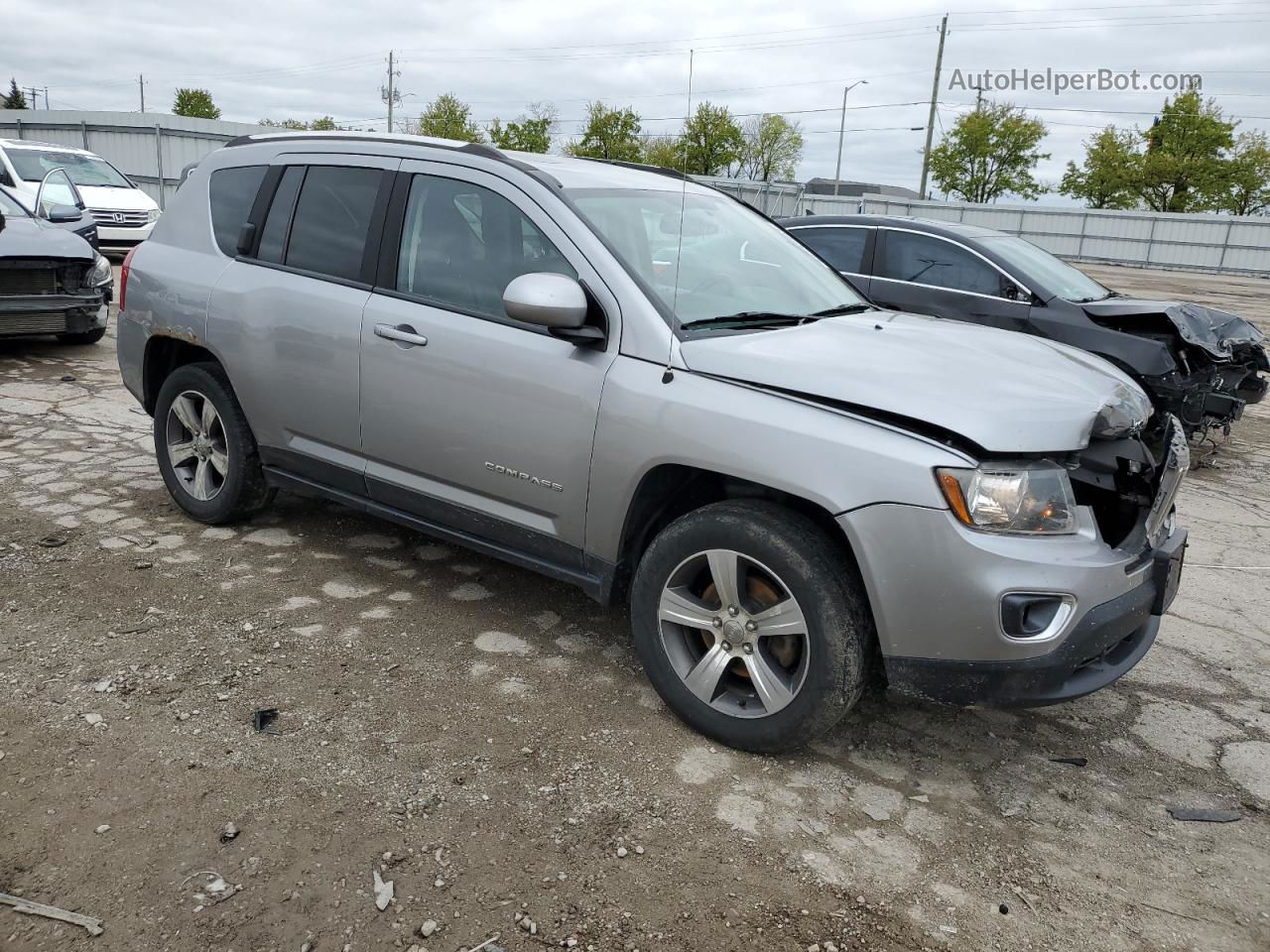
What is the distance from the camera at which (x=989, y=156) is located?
56000 mm

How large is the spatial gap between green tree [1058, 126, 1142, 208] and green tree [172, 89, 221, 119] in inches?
2617

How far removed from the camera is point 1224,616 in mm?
4469

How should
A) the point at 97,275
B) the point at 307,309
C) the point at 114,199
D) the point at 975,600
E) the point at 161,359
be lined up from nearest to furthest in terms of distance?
the point at 975,600 → the point at 307,309 → the point at 161,359 → the point at 97,275 → the point at 114,199

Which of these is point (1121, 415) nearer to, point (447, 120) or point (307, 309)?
point (307, 309)

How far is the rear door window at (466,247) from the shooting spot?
11.5ft

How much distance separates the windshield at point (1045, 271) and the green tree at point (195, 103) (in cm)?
8595

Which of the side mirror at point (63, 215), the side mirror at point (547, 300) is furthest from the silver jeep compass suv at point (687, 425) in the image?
the side mirror at point (63, 215)

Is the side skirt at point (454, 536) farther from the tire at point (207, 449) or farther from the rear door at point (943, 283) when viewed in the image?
the rear door at point (943, 283)

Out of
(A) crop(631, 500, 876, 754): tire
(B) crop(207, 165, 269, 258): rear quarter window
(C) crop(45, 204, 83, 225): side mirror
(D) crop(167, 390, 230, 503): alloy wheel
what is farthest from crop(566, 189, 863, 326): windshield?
(C) crop(45, 204, 83, 225): side mirror

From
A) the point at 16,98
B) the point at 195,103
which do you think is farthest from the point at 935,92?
the point at 16,98

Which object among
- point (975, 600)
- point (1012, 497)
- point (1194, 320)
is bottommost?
point (975, 600)

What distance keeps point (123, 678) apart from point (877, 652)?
2.51 meters

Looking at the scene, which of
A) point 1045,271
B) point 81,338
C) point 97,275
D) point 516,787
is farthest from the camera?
point 81,338

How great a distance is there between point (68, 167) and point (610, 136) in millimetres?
39203
